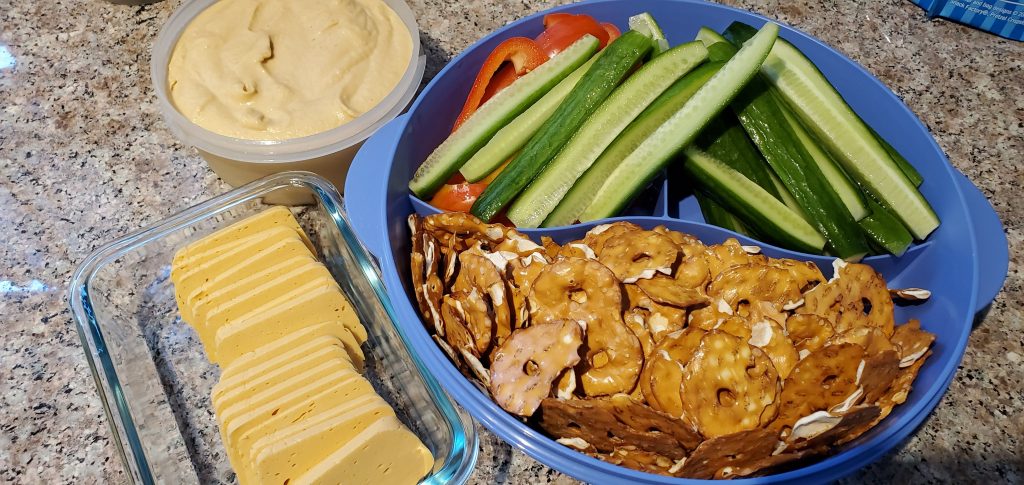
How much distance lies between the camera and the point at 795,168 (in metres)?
1.25

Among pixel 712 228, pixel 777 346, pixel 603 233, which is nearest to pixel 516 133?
pixel 603 233

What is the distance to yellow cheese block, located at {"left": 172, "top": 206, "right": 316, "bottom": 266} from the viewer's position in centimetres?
128

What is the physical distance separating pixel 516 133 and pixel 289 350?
0.57m

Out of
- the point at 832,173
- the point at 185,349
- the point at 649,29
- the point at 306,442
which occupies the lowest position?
the point at 185,349

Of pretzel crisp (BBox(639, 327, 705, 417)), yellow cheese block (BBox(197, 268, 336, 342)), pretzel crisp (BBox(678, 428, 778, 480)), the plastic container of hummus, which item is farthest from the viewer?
the plastic container of hummus

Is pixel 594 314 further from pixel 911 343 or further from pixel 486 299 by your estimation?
pixel 911 343

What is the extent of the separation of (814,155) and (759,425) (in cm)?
58

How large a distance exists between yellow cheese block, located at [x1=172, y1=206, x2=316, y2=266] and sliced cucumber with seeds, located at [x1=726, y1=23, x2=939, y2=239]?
950 millimetres

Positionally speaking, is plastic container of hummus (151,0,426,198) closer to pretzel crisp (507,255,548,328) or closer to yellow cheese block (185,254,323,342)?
yellow cheese block (185,254,323,342)

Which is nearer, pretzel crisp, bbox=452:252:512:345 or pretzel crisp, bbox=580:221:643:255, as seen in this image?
pretzel crisp, bbox=452:252:512:345

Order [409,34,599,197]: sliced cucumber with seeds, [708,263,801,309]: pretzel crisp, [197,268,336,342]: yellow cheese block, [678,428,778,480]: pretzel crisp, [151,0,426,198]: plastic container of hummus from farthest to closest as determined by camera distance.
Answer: [151,0,426,198]: plastic container of hummus, [409,34,599,197]: sliced cucumber with seeds, [197,268,336,342]: yellow cheese block, [708,263,801,309]: pretzel crisp, [678,428,778,480]: pretzel crisp

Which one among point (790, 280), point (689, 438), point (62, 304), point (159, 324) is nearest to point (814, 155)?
point (790, 280)

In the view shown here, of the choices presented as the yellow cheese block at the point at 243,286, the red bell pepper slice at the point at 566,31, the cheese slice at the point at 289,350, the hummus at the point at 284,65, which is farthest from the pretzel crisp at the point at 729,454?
the hummus at the point at 284,65

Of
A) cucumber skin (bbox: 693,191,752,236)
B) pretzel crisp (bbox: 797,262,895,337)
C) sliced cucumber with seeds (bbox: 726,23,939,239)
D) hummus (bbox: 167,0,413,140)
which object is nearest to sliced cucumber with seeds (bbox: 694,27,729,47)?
sliced cucumber with seeds (bbox: 726,23,939,239)
